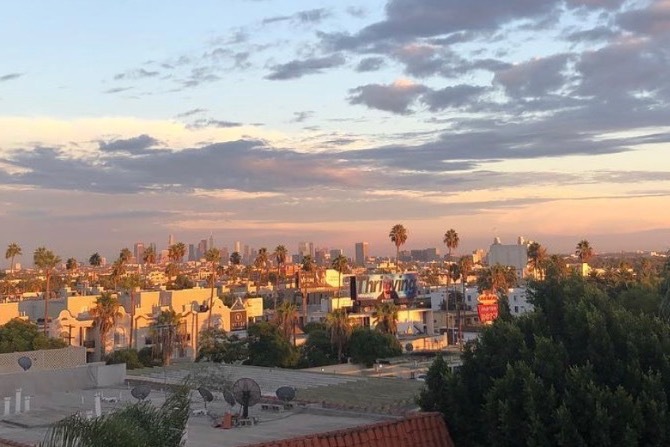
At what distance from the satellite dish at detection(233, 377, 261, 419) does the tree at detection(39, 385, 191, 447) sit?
7.51 m

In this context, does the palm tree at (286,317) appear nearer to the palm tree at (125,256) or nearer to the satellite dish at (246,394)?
the palm tree at (125,256)

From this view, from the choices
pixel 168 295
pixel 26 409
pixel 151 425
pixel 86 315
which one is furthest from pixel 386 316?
pixel 151 425

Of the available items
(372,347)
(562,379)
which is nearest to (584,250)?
(372,347)

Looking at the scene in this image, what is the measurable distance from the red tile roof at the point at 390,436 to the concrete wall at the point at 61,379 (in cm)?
1372

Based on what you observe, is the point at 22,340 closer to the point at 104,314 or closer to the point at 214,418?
the point at 104,314

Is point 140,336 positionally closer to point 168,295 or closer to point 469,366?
point 168,295

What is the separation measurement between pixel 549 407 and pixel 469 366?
119 inches

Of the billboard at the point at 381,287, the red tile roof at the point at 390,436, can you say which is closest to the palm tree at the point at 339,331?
the billboard at the point at 381,287

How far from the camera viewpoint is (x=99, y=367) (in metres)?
28.5

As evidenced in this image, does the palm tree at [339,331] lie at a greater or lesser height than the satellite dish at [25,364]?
lesser

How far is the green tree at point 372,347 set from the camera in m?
63.2

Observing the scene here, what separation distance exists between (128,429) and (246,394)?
9414mm

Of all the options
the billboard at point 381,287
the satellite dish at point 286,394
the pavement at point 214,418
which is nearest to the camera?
the pavement at point 214,418

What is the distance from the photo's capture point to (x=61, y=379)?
27.5 m
